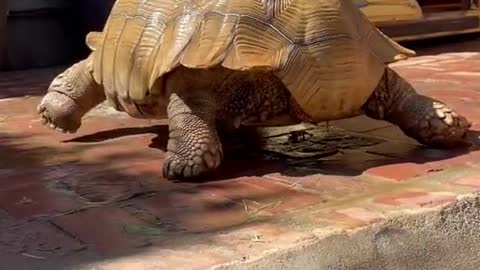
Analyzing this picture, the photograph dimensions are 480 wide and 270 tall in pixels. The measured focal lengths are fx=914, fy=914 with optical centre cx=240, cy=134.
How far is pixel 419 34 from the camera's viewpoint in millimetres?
7938

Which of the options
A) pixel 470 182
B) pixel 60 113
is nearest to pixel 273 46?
pixel 470 182

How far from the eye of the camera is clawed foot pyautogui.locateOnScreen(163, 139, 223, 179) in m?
3.02

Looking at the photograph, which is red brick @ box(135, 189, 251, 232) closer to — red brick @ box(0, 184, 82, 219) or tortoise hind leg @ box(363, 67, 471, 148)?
red brick @ box(0, 184, 82, 219)

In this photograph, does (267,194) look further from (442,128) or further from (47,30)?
(47,30)

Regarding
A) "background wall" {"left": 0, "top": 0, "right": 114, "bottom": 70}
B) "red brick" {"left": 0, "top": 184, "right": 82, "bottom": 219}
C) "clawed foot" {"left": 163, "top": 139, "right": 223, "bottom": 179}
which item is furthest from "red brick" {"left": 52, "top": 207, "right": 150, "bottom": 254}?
"background wall" {"left": 0, "top": 0, "right": 114, "bottom": 70}

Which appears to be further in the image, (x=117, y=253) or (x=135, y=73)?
(x=135, y=73)

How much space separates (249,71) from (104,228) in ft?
2.70

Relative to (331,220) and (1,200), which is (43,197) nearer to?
(1,200)

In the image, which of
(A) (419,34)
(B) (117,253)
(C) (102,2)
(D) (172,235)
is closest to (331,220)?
(D) (172,235)

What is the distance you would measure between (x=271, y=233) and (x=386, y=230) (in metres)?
0.31

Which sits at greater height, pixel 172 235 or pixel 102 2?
pixel 172 235

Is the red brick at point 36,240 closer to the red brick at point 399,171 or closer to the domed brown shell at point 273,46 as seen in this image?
the domed brown shell at point 273,46

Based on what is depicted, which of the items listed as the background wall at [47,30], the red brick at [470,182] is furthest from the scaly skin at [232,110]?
the background wall at [47,30]

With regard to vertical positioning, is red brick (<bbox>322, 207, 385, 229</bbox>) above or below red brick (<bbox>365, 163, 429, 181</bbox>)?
above
